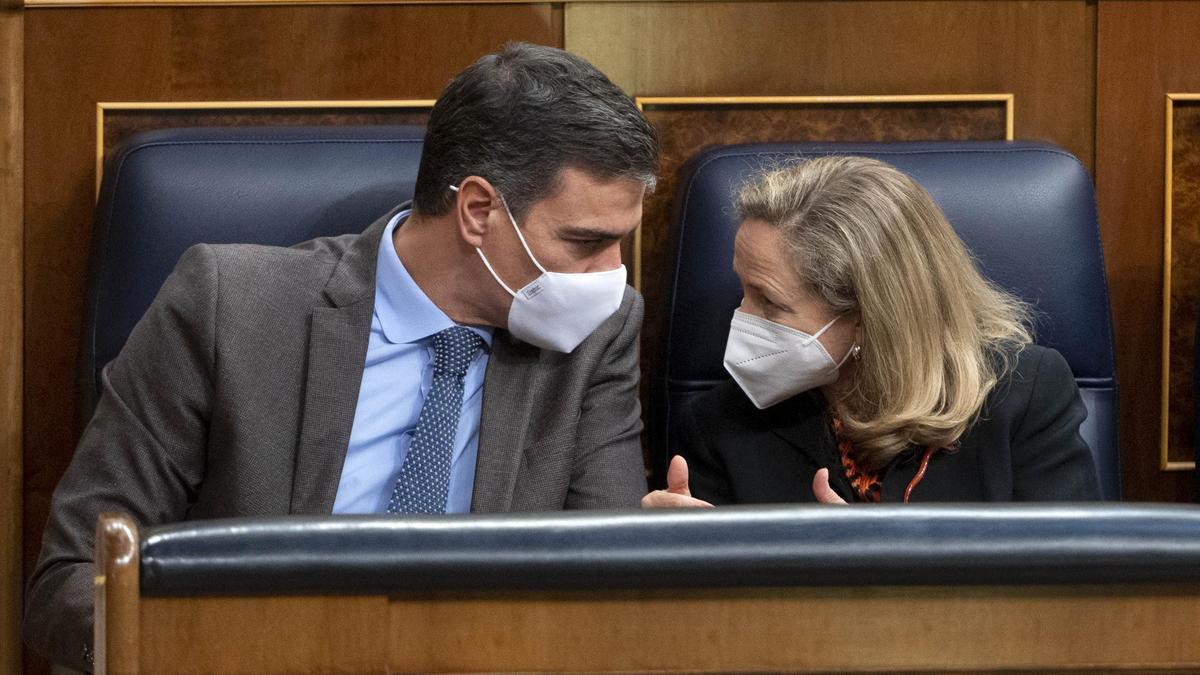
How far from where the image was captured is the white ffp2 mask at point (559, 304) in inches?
66.4

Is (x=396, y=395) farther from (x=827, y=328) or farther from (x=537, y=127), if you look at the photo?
(x=827, y=328)

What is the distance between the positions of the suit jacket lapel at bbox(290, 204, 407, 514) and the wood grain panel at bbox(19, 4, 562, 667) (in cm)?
52

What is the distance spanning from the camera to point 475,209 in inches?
67.7

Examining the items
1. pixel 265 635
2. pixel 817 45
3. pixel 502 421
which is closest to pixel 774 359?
pixel 502 421

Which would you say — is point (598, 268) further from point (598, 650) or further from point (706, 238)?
point (598, 650)

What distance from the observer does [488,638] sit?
2.52 feet

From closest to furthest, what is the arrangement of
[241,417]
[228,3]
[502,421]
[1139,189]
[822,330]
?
[241,417]
[502,421]
[822,330]
[228,3]
[1139,189]

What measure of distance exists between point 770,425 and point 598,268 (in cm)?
33

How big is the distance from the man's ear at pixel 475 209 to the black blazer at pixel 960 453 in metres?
0.42

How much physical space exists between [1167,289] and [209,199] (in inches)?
57.7

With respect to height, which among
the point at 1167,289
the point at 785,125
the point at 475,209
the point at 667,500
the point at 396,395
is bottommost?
the point at 667,500

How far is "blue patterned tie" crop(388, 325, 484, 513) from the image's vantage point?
1.64m

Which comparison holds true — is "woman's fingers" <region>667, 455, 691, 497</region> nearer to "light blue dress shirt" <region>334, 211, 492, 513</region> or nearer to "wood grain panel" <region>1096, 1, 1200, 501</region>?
"light blue dress shirt" <region>334, 211, 492, 513</region>

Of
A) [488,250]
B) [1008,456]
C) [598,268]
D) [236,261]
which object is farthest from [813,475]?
[236,261]
